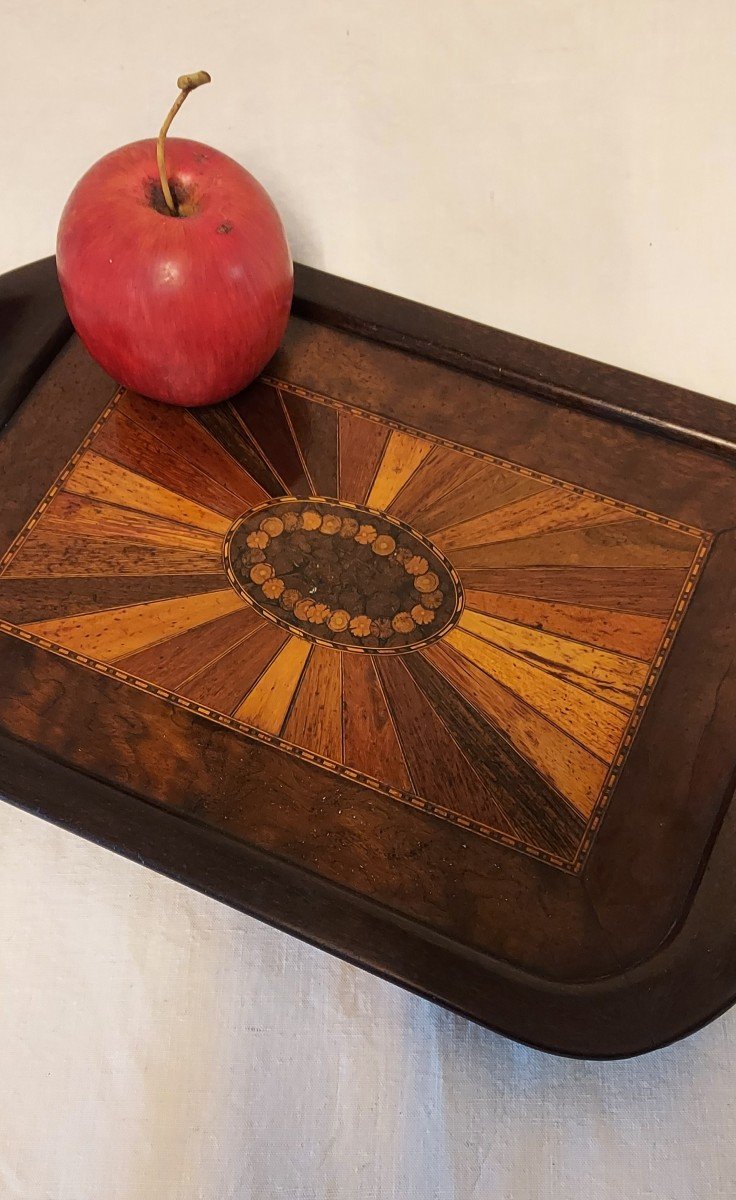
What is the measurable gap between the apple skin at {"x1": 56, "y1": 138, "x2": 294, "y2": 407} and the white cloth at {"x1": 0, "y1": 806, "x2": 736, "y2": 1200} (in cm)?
47

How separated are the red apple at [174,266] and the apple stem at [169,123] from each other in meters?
0.01

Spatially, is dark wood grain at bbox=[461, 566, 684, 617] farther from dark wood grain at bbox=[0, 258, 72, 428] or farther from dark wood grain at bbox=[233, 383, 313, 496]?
dark wood grain at bbox=[0, 258, 72, 428]

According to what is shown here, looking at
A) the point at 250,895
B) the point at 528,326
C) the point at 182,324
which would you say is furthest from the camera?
the point at 528,326

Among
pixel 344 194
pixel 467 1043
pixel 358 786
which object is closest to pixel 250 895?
pixel 358 786

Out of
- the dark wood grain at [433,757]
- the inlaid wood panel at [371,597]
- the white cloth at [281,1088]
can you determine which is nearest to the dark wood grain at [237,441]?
the inlaid wood panel at [371,597]

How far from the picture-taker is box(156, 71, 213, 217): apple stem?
965 mm

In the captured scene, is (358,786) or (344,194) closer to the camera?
(358,786)

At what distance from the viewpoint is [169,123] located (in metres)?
0.96

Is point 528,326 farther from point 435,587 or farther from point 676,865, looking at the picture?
point 676,865

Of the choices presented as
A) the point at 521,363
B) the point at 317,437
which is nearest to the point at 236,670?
the point at 317,437

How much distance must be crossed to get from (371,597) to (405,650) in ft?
0.19

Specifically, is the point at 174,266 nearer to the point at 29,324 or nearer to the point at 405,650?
the point at 29,324

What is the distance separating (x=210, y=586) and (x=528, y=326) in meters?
0.51

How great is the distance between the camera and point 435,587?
103 centimetres
